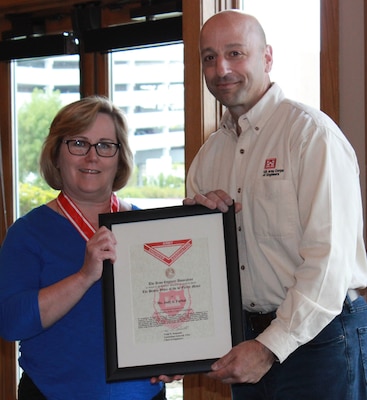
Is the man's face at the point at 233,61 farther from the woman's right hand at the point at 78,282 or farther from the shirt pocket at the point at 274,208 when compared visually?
the woman's right hand at the point at 78,282

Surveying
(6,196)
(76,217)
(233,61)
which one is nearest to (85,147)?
(76,217)

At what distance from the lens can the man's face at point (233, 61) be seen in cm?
203

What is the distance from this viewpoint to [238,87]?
2035 millimetres

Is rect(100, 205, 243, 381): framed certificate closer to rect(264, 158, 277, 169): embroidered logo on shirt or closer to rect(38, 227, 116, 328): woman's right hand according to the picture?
rect(38, 227, 116, 328): woman's right hand

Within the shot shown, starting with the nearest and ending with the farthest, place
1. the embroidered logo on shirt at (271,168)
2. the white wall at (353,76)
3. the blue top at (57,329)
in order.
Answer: the embroidered logo on shirt at (271,168) < the blue top at (57,329) < the white wall at (353,76)

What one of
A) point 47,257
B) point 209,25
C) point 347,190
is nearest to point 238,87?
point 209,25

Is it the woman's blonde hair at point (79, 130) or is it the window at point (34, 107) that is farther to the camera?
the window at point (34, 107)

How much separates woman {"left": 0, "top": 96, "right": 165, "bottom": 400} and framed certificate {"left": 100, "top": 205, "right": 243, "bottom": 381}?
7 centimetres

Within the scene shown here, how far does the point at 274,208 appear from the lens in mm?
1946

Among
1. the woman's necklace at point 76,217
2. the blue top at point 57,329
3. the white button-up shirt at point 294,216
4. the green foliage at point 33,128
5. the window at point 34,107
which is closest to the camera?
the white button-up shirt at point 294,216

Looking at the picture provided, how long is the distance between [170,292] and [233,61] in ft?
2.13

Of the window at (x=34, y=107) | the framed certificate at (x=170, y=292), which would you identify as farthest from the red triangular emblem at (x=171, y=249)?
the window at (x=34, y=107)

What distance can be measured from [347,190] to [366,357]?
46 centimetres

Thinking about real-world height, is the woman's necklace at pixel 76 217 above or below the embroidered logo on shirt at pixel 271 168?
below
